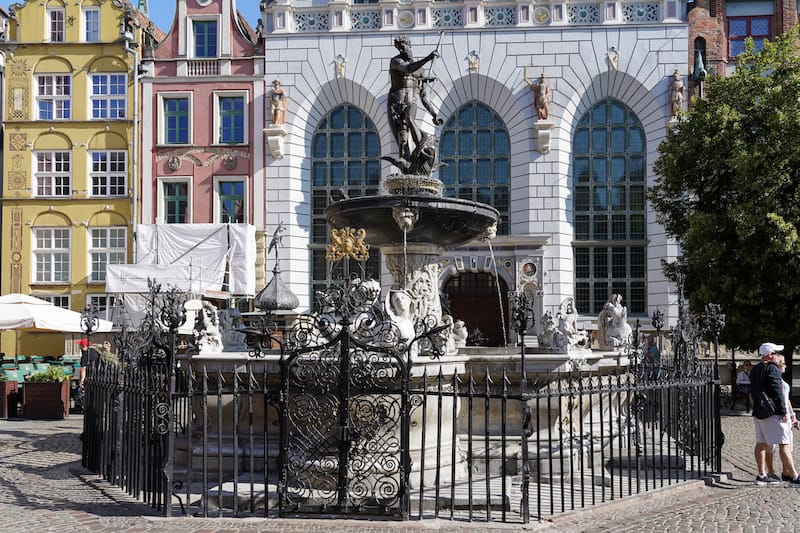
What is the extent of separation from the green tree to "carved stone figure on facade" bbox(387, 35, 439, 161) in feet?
33.2

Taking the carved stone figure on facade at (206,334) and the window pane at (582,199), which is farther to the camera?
the window pane at (582,199)

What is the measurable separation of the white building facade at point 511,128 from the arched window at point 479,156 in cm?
4

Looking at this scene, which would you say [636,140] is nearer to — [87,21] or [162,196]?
[162,196]

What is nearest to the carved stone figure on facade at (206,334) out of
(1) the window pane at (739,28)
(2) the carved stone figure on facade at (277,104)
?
(2) the carved stone figure on facade at (277,104)

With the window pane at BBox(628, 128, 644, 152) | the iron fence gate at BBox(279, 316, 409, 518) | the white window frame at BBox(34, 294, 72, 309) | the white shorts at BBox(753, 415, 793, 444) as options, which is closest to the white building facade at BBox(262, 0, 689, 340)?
the window pane at BBox(628, 128, 644, 152)

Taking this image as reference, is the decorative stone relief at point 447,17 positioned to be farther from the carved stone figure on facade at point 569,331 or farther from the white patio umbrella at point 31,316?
the carved stone figure on facade at point 569,331

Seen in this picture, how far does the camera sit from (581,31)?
29.5 m

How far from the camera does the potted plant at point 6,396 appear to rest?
1795 cm

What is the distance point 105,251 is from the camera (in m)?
30.7

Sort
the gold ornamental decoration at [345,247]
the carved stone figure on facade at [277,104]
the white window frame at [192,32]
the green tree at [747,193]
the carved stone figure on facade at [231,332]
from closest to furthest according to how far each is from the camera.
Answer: the carved stone figure on facade at [231,332] → the green tree at [747,193] → the gold ornamental decoration at [345,247] → the carved stone figure on facade at [277,104] → the white window frame at [192,32]

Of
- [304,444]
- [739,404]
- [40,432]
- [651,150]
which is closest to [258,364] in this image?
[304,444]

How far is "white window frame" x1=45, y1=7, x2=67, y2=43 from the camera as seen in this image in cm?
3111

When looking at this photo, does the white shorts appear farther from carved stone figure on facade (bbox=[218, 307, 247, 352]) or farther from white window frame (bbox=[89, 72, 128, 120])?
white window frame (bbox=[89, 72, 128, 120])

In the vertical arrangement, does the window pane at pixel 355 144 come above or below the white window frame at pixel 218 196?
above
